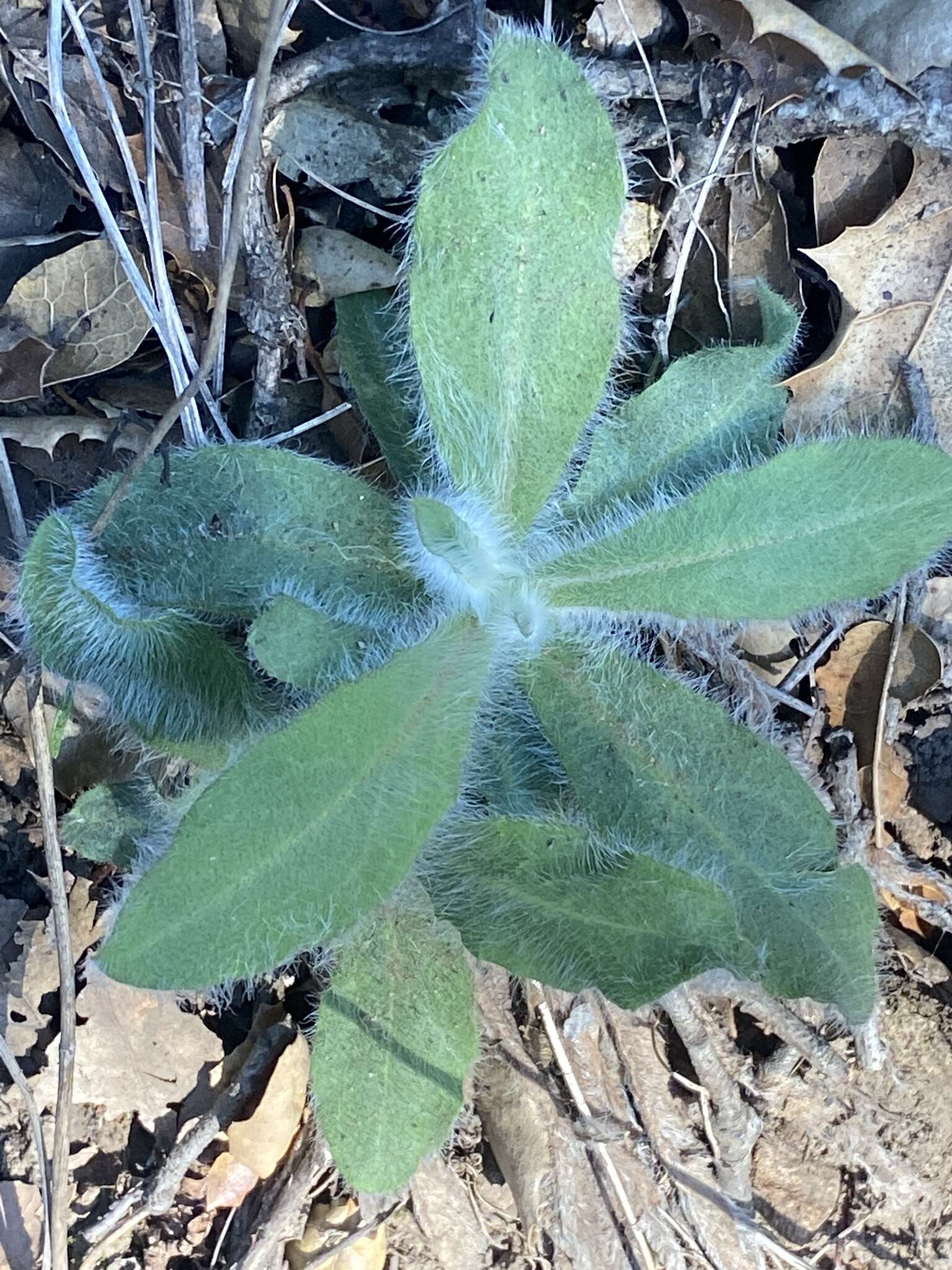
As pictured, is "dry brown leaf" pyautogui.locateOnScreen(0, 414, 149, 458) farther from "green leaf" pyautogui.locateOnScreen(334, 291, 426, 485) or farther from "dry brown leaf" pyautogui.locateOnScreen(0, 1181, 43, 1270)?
"dry brown leaf" pyautogui.locateOnScreen(0, 1181, 43, 1270)

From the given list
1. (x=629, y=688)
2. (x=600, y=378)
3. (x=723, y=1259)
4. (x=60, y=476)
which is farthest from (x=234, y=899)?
(x=723, y=1259)

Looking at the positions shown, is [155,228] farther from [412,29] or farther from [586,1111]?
[586,1111]

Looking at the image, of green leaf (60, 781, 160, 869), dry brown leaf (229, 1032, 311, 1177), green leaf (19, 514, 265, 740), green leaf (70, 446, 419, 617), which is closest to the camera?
green leaf (19, 514, 265, 740)

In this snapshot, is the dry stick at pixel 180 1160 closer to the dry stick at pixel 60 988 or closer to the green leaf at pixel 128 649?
the dry stick at pixel 60 988

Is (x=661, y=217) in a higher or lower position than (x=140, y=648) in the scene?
higher

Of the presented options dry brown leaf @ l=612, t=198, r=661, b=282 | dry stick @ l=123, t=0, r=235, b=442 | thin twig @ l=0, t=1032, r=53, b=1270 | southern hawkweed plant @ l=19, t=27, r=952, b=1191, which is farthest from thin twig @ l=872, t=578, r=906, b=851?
thin twig @ l=0, t=1032, r=53, b=1270

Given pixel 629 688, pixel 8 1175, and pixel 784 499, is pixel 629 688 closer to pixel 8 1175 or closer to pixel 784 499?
pixel 784 499
